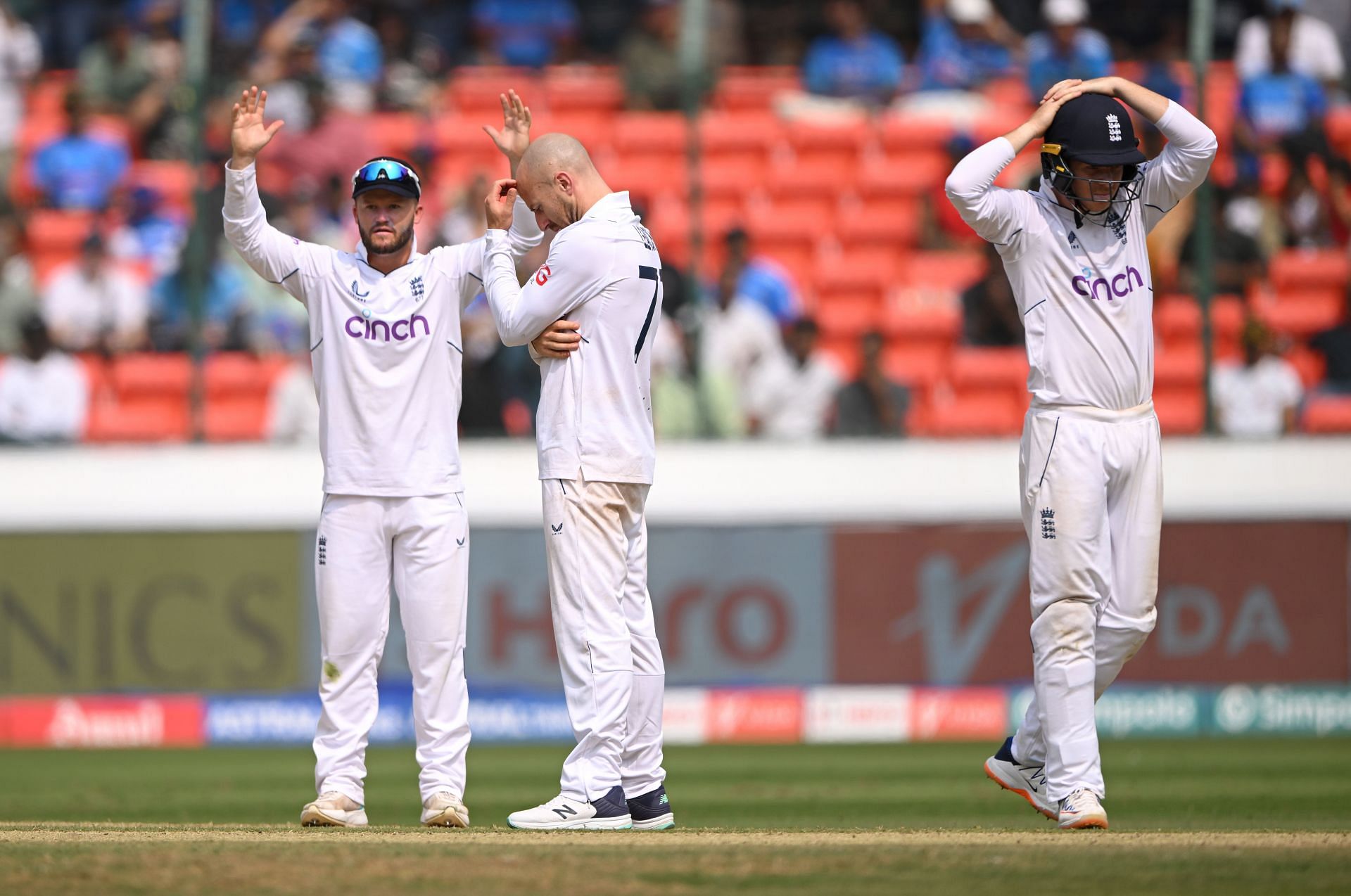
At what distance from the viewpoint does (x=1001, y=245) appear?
6789 millimetres

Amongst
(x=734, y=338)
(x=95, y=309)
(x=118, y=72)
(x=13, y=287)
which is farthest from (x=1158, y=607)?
(x=118, y=72)

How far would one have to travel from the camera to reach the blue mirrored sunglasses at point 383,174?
22.4ft

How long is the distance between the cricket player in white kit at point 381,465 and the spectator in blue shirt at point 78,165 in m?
9.50

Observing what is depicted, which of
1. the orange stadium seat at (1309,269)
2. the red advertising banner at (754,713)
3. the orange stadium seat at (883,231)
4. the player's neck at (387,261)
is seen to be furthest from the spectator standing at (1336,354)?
the player's neck at (387,261)

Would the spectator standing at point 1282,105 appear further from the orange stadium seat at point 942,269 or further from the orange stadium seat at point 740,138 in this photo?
the orange stadium seat at point 740,138

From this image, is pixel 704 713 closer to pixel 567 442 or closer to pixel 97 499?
pixel 97 499

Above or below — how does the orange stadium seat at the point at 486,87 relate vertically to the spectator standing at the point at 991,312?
above

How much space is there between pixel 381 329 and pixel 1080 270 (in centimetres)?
259

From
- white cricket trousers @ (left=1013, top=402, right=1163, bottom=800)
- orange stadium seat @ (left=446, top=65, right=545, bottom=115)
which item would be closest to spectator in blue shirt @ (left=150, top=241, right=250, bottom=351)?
orange stadium seat @ (left=446, top=65, right=545, bottom=115)

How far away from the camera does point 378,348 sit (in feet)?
22.6

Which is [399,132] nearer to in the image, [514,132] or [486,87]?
[486,87]

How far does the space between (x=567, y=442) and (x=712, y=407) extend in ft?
24.9

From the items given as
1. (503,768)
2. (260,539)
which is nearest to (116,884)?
(503,768)

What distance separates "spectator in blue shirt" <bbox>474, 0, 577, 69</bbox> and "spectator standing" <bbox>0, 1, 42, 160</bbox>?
13.3 ft
